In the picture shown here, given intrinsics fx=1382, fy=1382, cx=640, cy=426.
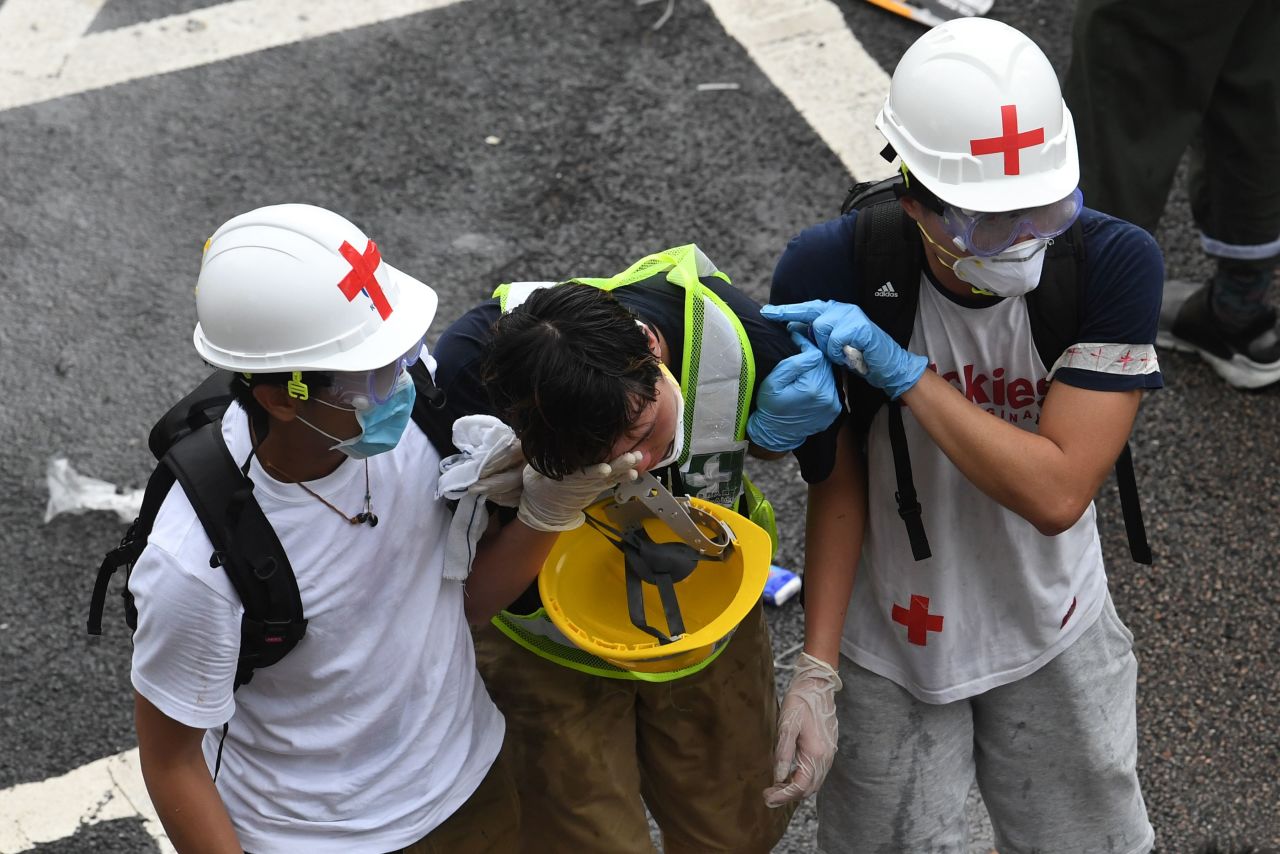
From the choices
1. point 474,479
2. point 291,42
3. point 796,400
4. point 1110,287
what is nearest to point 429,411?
point 474,479

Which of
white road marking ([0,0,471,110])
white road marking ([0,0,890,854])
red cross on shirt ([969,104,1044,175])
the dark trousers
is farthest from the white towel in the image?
white road marking ([0,0,471,110])

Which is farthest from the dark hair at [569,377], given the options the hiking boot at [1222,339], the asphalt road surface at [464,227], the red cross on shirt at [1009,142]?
the hiking boot at [1222,339]

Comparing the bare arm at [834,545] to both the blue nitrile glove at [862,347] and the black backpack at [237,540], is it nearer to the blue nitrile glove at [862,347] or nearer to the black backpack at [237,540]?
the blue nitrile glove at [862,347]

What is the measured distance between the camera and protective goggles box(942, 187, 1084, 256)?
254 cm

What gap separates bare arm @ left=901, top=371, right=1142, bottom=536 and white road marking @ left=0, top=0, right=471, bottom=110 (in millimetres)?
5061

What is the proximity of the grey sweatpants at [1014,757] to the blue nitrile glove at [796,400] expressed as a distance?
688 millimetres

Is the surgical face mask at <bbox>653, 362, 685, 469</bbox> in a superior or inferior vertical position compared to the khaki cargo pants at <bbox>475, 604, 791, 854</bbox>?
superior

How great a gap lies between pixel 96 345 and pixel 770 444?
12.3 feet

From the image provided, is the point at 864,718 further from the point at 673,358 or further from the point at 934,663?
the point at 673,358

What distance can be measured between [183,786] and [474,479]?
0.75 m

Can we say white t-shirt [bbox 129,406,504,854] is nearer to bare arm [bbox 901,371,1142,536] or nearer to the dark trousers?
bare arm [bbox 901,371,1142,536]

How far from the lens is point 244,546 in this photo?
233 cm

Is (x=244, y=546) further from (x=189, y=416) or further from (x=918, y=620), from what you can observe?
(x=918, y=620)

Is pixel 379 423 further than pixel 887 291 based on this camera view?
No
